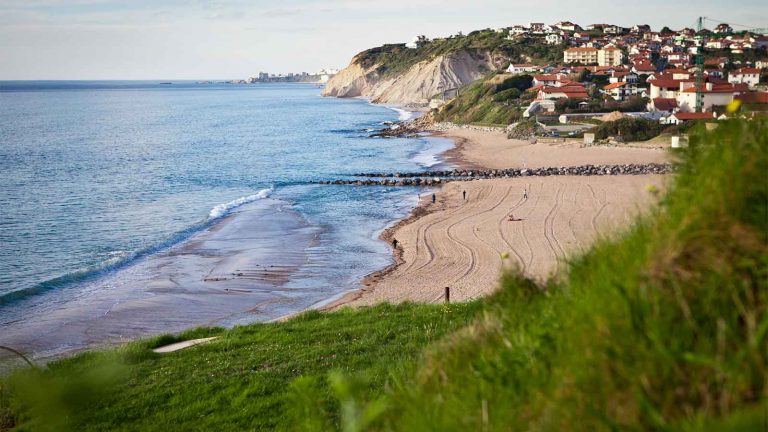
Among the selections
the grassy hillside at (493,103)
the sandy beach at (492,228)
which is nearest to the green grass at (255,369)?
the sandy beach at (492,228)

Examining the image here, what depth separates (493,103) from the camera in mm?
106688

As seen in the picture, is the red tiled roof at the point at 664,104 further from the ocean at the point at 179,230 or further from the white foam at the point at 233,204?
the white foam at the point at 233,204

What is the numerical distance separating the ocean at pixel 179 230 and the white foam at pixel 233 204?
0.07m

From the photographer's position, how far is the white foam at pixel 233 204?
45.4 metres

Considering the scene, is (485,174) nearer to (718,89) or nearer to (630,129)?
(630,129)


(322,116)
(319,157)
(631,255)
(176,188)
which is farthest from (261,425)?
(322,116)

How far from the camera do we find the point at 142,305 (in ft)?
87.8

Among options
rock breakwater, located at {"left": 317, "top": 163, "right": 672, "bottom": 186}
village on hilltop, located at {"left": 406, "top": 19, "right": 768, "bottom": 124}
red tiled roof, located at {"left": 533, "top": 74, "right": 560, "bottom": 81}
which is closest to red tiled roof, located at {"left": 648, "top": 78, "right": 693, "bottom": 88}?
village on hilltop, located at {"left": 406, "top": 19, "right": 768, "bottom": 124}

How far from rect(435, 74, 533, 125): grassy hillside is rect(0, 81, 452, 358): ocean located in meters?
16.6

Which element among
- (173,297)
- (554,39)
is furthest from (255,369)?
(554,39)

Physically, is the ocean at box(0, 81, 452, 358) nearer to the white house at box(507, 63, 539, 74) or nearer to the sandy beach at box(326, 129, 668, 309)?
the sandy beach at box(326, 129, 668, 309)

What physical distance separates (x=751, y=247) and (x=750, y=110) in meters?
1.81

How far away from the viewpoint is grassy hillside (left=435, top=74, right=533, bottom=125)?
9938 cm

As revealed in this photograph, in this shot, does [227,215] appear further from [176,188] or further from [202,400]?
[202,400]
